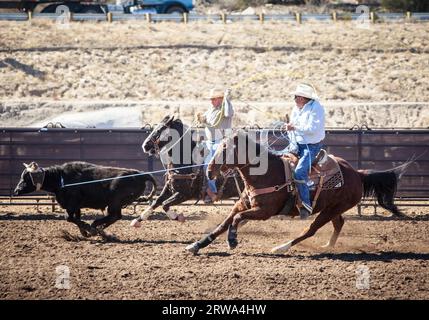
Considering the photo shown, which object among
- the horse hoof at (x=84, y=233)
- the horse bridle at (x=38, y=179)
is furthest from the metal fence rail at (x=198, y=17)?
the horse hoof at (x=84, y=233)

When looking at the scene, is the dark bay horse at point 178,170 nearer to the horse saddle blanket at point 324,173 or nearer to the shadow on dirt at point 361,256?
the horse saddle blanket at point 324,173

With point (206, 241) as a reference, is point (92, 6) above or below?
above

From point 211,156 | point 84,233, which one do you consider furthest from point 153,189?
point 84,233

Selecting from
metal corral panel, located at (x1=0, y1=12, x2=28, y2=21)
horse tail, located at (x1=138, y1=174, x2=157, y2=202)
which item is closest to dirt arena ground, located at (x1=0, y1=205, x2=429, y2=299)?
horse tail, located at (x1=138, y1=174, x2=157, y2=202)

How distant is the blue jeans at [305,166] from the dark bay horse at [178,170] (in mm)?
1735

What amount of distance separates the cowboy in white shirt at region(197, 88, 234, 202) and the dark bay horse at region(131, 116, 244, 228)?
233 millimetres

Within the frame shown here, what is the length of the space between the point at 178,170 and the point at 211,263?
270cm

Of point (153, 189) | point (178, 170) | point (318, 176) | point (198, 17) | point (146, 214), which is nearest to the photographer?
point (318, 176)

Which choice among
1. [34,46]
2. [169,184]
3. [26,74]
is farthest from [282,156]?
[34,46]

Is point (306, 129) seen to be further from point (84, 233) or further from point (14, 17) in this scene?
point (14, 17)

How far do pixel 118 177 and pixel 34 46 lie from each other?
59.8 feet

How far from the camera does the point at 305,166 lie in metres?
10.0

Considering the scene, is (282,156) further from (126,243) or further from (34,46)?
(34,46)

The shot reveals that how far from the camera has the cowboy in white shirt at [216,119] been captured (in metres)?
11.4
